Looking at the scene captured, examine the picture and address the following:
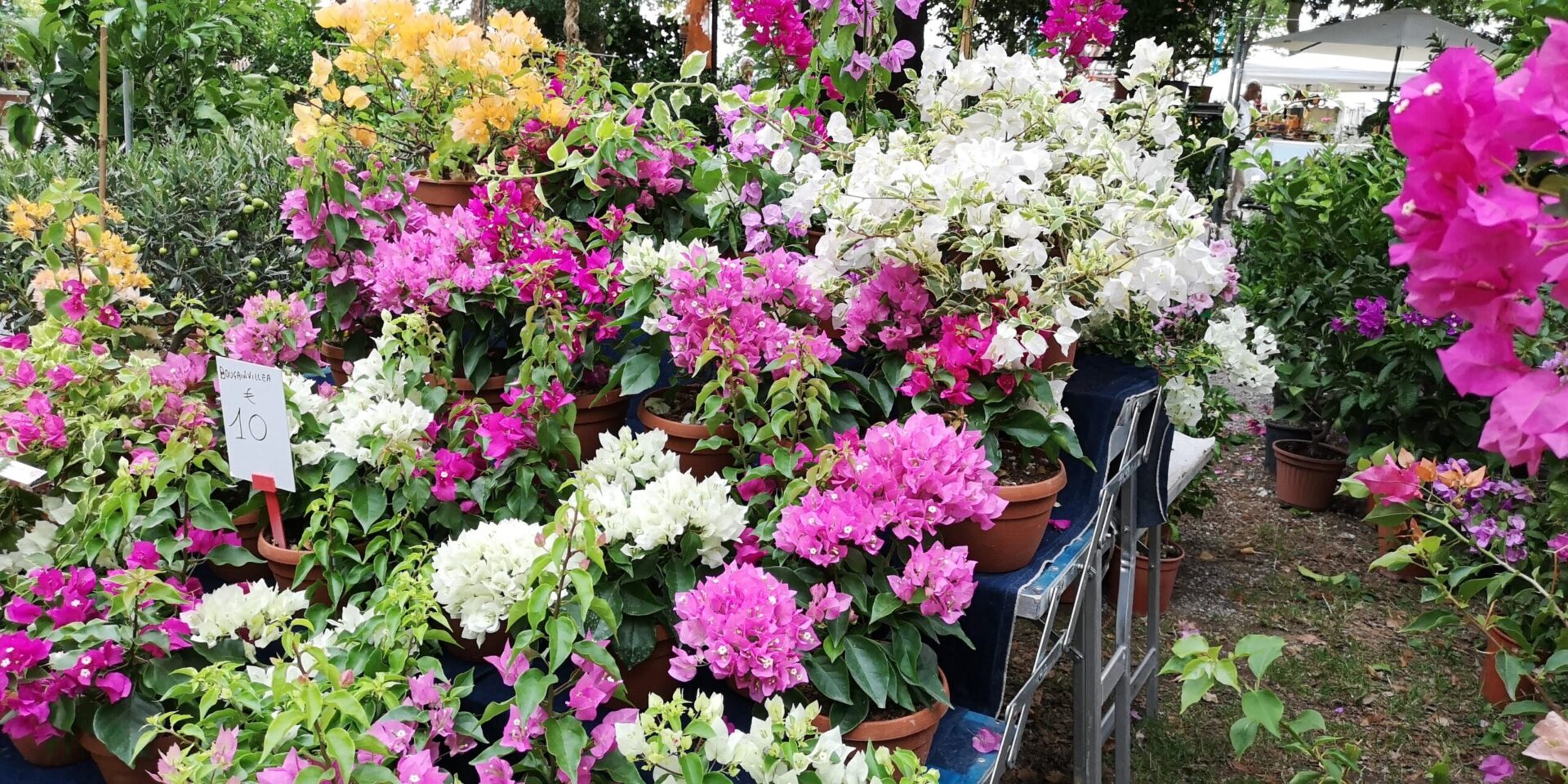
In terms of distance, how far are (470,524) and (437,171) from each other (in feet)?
2.46

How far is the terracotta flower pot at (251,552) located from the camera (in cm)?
147

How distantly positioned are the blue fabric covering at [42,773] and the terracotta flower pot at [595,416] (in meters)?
0.72

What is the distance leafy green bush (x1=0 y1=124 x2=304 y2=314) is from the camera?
254 centimetres

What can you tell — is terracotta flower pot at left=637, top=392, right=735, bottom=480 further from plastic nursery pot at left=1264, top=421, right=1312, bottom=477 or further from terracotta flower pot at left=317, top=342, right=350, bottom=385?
plastic nursery pot at left=1264, top=421, right=1312, bottom=477

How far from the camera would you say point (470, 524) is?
1.41 metres

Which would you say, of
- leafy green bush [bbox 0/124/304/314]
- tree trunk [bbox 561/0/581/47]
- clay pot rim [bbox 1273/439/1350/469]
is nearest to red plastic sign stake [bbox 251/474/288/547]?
leafy green bush [bbox 0/124/304/314]

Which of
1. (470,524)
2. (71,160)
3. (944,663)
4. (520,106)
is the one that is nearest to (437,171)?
(520,106)

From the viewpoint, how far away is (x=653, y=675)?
1.26 m

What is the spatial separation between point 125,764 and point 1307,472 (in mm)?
4032

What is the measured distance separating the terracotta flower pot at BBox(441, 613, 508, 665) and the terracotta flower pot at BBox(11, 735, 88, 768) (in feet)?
1.43

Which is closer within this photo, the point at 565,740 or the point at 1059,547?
the point at 565,740

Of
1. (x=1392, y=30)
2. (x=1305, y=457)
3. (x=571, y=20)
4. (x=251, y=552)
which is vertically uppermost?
(x=571, y=20)

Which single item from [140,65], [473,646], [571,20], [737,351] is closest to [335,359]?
[473,646]

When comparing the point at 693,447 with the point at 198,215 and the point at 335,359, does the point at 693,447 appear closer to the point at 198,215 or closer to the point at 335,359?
the point at 335,359
